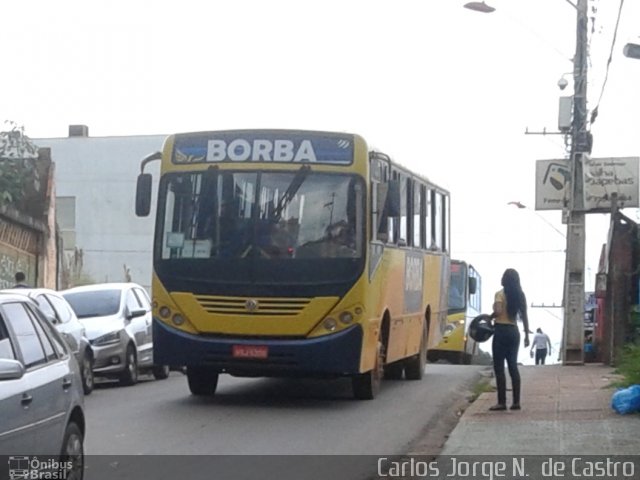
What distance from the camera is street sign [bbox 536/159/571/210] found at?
1200 inches

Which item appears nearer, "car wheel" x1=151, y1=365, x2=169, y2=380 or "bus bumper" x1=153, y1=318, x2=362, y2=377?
"bus bumper" x1=153, y1=318, x2=362, y2=377

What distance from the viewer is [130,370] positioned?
21000mm

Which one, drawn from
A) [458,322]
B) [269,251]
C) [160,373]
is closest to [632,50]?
[269,251]

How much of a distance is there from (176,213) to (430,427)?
13.7 feet

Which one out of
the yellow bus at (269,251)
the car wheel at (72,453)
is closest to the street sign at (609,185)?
the yellow bus at (269,251)

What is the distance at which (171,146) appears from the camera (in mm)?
16453

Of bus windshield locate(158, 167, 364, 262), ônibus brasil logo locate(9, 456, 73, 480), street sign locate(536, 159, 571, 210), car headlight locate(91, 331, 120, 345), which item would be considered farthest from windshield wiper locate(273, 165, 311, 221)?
street sign locate(536, 159, 571, 210)

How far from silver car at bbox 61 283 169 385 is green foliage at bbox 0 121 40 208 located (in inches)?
277

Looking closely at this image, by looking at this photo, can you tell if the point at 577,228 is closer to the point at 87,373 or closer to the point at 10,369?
the point at 87,373

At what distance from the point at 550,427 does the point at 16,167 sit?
19.3 meters

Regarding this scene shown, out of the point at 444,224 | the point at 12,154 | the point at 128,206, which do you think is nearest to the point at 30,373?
the point at 444,224

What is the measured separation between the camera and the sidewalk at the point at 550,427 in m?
12.2

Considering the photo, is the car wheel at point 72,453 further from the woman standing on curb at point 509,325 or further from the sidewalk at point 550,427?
the woman standing on curb at point 509,325

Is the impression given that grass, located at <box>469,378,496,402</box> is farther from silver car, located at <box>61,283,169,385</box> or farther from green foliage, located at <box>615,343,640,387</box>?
silver car, located at <box>61,283,169,385</box>
